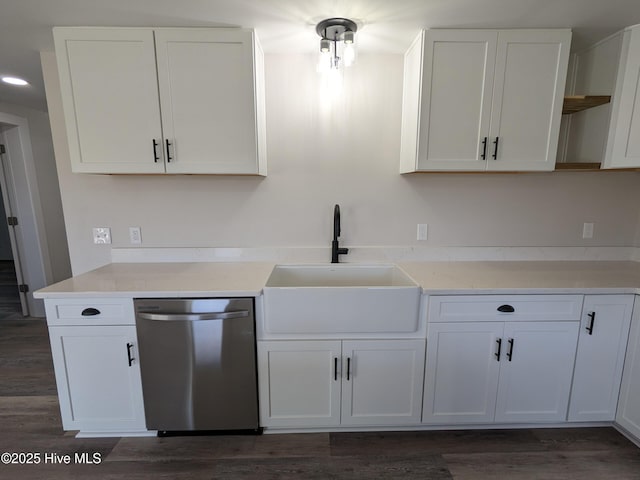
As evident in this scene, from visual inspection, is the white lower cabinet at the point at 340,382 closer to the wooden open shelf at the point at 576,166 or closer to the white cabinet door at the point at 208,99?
the white cabinet door at the point at 208,99

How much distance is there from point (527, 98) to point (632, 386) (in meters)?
1.66

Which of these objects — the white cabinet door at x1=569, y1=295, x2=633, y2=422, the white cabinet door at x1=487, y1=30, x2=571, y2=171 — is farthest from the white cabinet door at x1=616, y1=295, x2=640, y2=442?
the white cabinet door at x1=487, y1=30, x2=571, y2=171

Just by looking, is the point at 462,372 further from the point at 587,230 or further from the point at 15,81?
the point at 15,81

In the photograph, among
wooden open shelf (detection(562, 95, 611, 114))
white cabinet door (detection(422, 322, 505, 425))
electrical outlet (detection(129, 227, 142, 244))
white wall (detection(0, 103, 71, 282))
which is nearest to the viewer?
white cabinet door (detection(422, 322, 505, 425))

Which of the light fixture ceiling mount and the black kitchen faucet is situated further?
the black kitchen faucet

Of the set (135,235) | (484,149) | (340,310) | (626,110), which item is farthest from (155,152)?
(626,110)

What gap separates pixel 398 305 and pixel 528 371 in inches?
32.6

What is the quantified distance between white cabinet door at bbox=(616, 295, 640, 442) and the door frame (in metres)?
4.85

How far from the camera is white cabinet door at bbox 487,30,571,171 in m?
1.62

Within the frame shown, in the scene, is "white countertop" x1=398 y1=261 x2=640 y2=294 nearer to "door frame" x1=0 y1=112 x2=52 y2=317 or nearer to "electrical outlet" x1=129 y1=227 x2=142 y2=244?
"electrical outlet" x1=129 y1=227 x2=142 y2=244

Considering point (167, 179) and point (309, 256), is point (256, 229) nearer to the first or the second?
point (309, 256)

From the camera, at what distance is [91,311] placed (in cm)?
151

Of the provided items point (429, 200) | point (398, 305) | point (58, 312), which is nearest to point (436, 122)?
point (429, 200)

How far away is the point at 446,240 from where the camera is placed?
6.98 ft
